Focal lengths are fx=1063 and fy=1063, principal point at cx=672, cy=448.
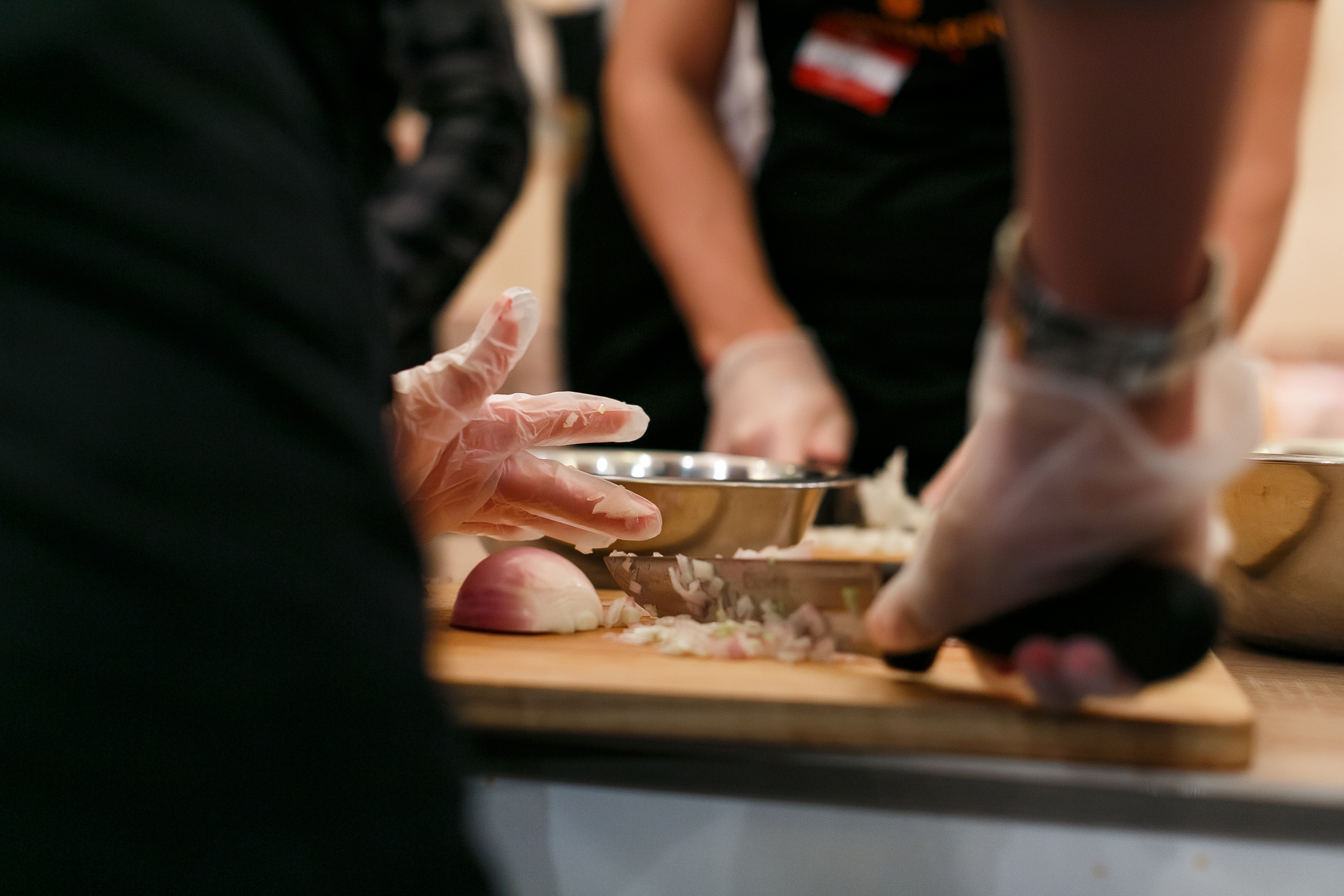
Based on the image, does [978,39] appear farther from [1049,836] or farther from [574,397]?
[1049,836]

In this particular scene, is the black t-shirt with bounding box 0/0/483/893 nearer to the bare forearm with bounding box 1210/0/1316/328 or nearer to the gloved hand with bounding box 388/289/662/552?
the gloved hand with bounding box 388/289/662/552

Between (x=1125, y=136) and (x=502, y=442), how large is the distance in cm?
43

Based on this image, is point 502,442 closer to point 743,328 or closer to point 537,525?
point 537,525

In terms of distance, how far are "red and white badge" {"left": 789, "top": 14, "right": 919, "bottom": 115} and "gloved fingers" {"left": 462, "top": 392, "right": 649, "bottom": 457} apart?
0.88 m

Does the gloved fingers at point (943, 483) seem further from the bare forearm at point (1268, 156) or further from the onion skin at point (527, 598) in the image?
the bare forearm at point (1268, 156)

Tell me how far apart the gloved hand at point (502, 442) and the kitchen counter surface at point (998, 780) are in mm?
185

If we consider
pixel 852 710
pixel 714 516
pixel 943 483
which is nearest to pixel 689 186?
pixel 943 483

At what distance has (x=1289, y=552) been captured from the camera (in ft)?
2.30

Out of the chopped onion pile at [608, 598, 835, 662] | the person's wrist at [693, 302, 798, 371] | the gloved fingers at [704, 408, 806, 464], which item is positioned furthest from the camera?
the person's wrist at [693, 302, 798, 371]

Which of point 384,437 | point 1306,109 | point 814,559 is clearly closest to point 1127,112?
point 384,437

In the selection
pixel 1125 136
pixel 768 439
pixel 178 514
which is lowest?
pixel 768 439

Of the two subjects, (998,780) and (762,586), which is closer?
(998,780)

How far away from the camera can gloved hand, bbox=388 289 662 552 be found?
2.18ft

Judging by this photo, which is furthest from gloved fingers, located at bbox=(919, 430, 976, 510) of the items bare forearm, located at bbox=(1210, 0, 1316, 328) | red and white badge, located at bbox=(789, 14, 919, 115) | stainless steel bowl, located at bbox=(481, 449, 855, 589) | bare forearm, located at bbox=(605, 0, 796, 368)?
red and white badge, located at bbox=(789, 14, 919, 115)
